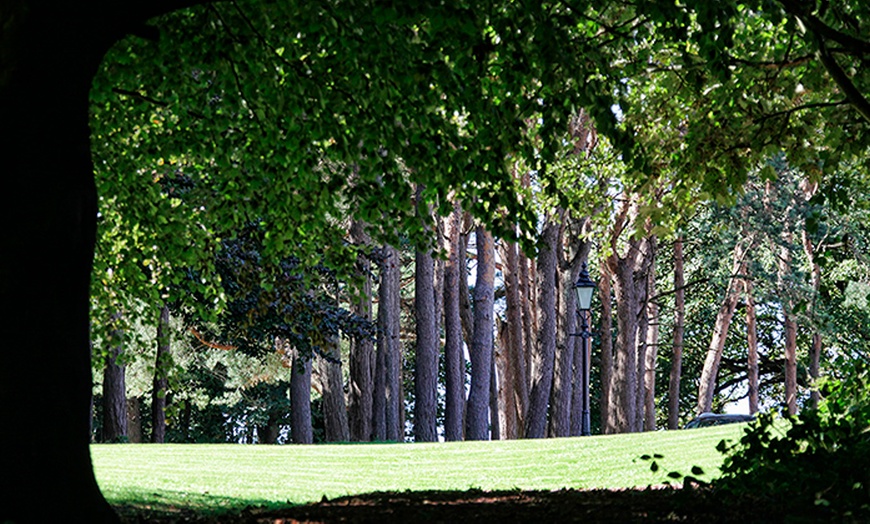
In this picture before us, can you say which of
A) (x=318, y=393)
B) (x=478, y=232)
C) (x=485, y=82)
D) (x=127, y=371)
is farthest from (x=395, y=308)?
(x=485, y=82)

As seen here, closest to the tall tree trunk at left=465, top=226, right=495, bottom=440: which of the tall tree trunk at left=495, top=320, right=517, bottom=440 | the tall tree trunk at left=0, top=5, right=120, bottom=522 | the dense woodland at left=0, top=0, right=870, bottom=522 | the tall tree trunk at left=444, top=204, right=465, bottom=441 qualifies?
the tall tree trunk at left=444, top=204, right=465, bottom=441

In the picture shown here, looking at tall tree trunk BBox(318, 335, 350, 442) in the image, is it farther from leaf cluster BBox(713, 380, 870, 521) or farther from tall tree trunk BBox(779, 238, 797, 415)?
leaf cluster BBox(713, 380, 870, 521)

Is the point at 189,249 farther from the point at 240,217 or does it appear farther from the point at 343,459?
the point at 343,459

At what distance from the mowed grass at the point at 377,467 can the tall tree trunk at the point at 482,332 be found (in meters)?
5.68

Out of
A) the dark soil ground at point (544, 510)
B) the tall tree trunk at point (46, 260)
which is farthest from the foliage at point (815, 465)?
the tall tree trunk at point (46, 260)

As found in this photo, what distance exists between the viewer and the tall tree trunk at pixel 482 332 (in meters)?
24.3

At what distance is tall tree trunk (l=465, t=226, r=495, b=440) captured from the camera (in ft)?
79.8

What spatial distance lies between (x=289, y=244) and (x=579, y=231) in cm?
1591

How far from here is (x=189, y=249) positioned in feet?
33.3

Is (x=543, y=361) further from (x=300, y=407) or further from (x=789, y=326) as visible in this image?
(x=789, y=326)

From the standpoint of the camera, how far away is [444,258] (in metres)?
8.45

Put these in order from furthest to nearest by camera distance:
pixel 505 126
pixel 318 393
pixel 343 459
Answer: pixel 318 393
pixel 343 459
pixel 505 126

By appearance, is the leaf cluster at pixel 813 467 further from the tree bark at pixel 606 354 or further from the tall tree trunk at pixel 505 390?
the tall tree trunk at pixel 505 390

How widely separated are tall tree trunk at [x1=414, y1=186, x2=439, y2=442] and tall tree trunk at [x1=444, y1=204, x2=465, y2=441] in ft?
1.82
